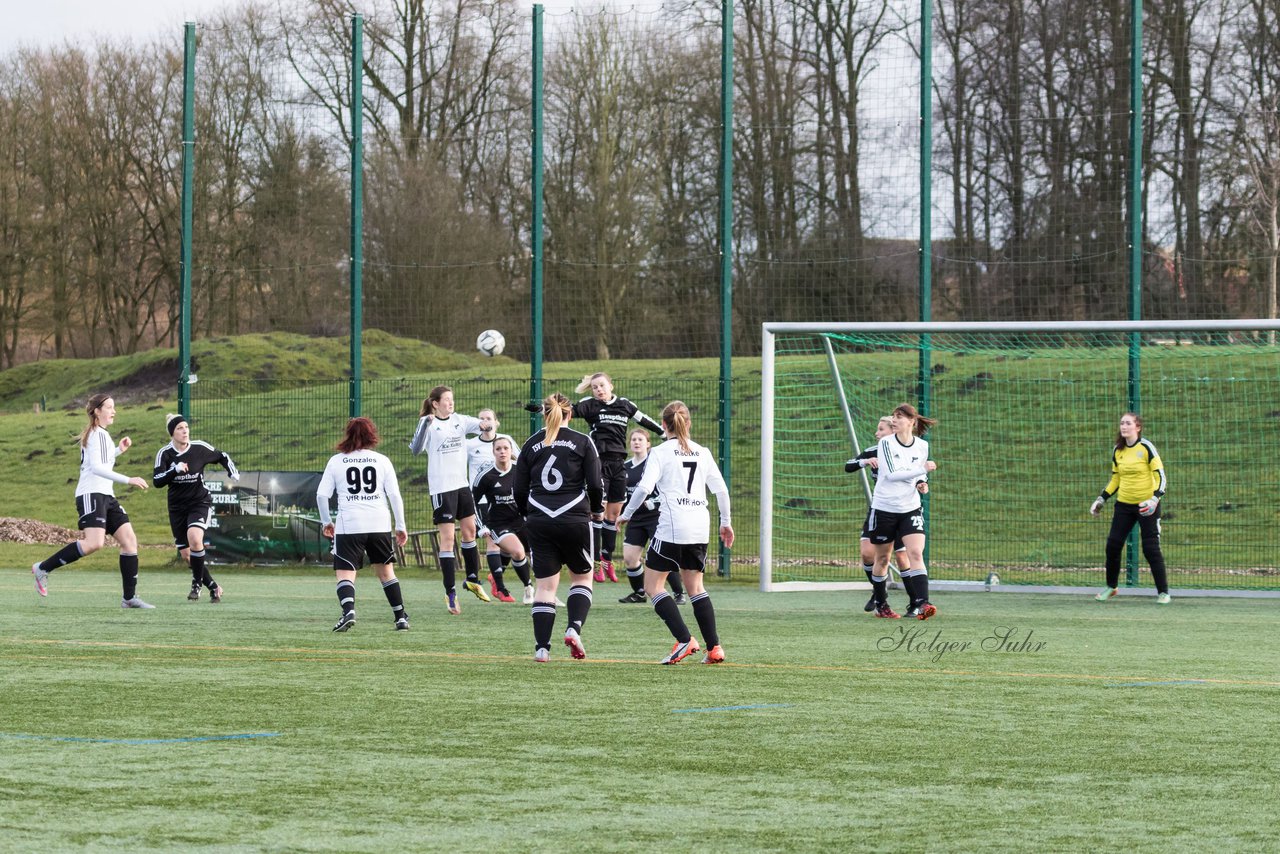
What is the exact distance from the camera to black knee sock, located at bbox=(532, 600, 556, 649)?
10.2 meters

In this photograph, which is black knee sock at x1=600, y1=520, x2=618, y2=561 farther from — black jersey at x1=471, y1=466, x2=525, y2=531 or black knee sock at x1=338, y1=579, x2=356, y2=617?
black knee sock at x1=338, y1=579, x2=356, y2=617

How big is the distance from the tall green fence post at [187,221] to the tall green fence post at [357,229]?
6.98 feet

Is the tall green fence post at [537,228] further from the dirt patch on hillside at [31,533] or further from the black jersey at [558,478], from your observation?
the black jersey at [558,478]

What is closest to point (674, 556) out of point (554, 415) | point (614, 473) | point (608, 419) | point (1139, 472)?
point (554, 415)

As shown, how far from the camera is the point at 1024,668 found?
1003 centimetres

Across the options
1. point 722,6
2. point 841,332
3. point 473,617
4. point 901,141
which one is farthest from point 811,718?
point 722,6

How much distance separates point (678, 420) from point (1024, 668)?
2.68 metres

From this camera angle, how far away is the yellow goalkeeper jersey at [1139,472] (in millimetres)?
16219

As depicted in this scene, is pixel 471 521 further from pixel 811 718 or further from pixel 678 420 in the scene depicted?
pixel 811 718

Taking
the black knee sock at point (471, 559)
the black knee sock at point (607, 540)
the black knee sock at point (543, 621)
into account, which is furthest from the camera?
the black knee sock at point (607, 540)

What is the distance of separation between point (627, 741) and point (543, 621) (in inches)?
131

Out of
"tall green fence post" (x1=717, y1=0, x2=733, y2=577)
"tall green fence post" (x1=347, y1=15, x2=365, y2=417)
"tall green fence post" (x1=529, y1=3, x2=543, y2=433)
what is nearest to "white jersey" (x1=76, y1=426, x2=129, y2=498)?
"tall green fence post" (x1=347, y1=15, x2=365, y2=417)

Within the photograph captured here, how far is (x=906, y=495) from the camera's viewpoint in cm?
1374

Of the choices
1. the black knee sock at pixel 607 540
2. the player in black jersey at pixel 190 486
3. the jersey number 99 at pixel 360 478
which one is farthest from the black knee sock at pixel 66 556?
the black knee sock at pixel 607 540
